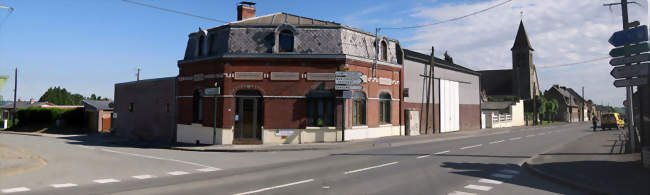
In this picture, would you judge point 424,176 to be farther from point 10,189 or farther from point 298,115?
point 298,115

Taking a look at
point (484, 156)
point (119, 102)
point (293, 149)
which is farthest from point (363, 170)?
point (119, 102)

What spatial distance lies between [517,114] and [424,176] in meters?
47.3

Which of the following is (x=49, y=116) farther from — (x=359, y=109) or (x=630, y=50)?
(x=630, y=50)

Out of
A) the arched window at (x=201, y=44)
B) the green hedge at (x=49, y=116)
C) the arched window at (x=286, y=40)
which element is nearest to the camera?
the arched window at (x=286, y=40)

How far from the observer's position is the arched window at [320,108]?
2169cm

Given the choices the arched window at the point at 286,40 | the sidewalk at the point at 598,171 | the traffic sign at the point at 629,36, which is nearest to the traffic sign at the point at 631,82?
the traffic sign at the point at 629,36

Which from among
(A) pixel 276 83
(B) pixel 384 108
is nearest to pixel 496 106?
(B) pixel 384 108

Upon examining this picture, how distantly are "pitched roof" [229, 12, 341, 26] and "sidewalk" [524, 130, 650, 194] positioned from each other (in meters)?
14.9

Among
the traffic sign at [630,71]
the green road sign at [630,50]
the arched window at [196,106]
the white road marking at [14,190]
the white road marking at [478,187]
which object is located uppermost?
the green road sign at [630,50]

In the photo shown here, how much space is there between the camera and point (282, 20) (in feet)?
78.8

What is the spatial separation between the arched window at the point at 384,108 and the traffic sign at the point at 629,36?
14388 millimetres

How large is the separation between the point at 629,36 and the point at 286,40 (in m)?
15.8

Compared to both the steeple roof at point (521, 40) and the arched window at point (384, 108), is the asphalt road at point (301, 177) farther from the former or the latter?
the steeple roof at point (521, 40)

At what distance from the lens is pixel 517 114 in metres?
51.1
